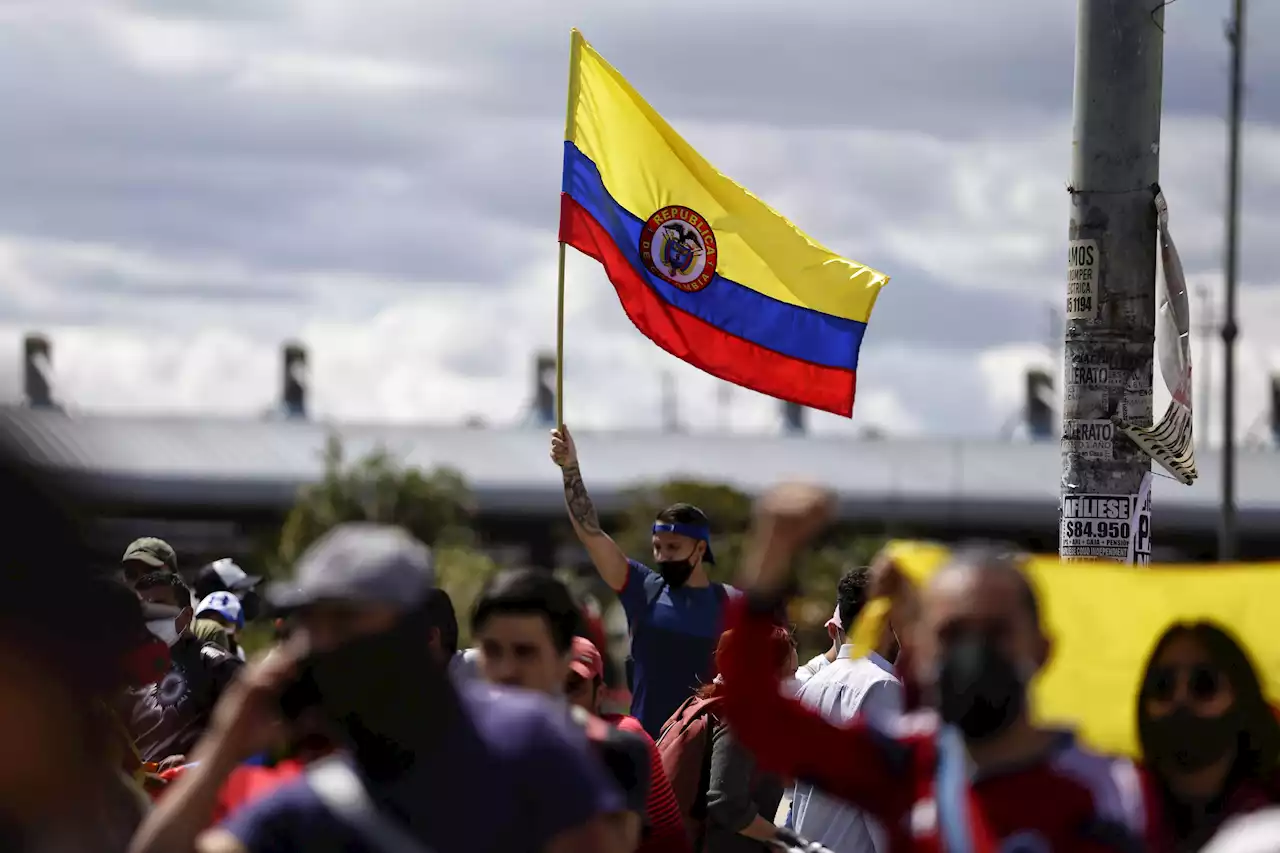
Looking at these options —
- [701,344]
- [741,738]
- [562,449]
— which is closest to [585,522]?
[562,449]

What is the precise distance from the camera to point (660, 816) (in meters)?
5.44

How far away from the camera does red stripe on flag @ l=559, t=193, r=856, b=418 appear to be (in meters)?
9.38

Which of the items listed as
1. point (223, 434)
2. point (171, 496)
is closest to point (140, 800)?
point (171, 496)

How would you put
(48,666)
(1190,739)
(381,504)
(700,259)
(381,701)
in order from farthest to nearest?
(381,504) < (700,259) < (1190,739) < (381,701) < (48,666)

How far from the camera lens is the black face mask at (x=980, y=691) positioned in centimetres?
363

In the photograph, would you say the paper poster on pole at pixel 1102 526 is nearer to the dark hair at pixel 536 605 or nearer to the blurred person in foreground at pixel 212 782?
the dark hair at pixel 536 605

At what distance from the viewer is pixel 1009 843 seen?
11.8 ft

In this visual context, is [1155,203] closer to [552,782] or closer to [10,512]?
[552,782]

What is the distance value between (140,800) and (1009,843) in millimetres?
1558

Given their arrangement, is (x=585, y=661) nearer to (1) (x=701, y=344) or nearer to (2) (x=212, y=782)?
(2) (x=212, y=782)

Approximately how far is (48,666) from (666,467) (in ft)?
225

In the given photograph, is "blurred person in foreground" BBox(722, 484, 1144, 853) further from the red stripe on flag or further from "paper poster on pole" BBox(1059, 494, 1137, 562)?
the red stripe on flag

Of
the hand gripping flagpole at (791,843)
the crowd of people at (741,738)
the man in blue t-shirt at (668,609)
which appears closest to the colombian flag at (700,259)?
the man in blue t-shirt at (668,609)

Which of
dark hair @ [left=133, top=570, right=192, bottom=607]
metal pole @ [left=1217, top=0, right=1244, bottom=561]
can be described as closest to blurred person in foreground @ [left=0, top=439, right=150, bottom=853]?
dark hair @ [left=133, top=570, right=192, bottom=607]
